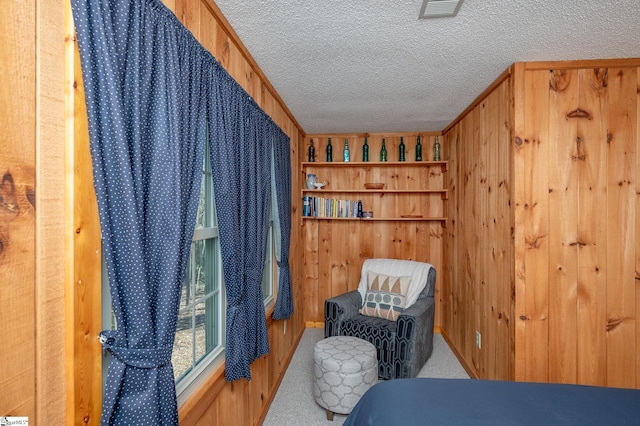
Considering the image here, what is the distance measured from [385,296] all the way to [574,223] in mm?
1823

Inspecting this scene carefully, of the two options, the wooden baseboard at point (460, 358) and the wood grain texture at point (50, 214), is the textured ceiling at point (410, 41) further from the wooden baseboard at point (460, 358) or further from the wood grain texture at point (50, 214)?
the wooden baseboard at point (460, 358)

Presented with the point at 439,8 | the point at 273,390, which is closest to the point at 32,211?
the point at 439,8

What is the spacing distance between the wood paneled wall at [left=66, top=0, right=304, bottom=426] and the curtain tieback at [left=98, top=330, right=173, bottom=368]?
3 centimetres

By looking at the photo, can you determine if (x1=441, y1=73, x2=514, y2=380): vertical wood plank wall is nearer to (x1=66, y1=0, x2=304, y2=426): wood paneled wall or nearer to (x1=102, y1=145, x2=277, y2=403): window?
(x1=66, y1=0, x2=304, y2=426): wood paneled wall

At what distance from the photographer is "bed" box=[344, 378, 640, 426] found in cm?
129

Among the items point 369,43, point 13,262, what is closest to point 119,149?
point 13,262

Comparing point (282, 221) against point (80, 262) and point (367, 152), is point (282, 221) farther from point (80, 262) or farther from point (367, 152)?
point (80, 262)

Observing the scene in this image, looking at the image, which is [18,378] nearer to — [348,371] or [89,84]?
[89,84]

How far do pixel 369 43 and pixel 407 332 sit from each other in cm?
232

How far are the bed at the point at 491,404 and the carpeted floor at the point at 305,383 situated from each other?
3.53 feet

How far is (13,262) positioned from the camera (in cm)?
76

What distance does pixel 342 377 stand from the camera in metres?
2.43

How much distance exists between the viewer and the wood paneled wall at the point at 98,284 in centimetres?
89

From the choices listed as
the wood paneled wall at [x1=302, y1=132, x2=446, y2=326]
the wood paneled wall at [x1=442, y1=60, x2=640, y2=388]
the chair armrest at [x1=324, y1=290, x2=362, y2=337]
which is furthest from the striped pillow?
the wood paneled wall at [x1=442, y1=60, x2=640, y2=388]
